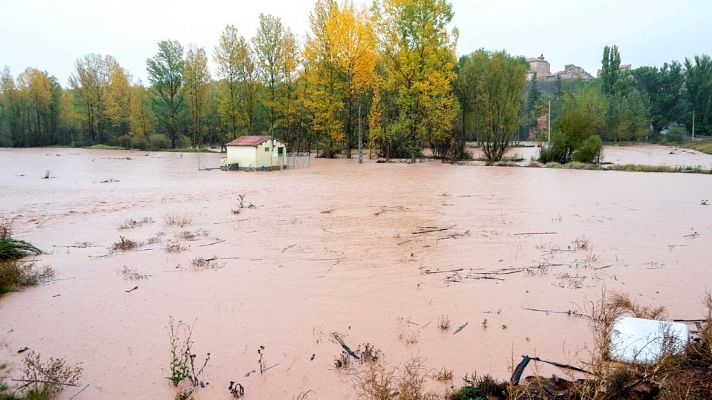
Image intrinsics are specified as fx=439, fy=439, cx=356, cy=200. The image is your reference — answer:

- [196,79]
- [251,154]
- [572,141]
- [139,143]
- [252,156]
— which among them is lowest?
[252,156]

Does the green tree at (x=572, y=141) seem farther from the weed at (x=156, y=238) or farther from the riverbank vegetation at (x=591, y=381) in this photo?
the riverbank vegetation at (x=591, y=381)

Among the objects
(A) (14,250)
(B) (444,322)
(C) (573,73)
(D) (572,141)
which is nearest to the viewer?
(B) (444,322)

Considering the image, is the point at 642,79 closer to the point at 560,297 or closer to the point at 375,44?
the point at 375,44

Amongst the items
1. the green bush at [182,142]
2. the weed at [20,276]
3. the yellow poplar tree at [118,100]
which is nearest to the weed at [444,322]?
the weed at [20,276]

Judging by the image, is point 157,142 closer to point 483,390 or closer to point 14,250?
point 14,250

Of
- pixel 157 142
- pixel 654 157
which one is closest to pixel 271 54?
pixel 157 142

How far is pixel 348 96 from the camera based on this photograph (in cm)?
3622

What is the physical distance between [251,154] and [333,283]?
22159 mm

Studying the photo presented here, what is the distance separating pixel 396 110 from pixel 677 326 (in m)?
31.0

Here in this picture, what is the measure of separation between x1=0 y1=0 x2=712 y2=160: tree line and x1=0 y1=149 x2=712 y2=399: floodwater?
18.8 meters

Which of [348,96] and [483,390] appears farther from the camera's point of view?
[348,96]

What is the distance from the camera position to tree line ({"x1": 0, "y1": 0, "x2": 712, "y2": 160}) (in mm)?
30781

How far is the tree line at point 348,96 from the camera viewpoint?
30.8 metres

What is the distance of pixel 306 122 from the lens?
136ft
